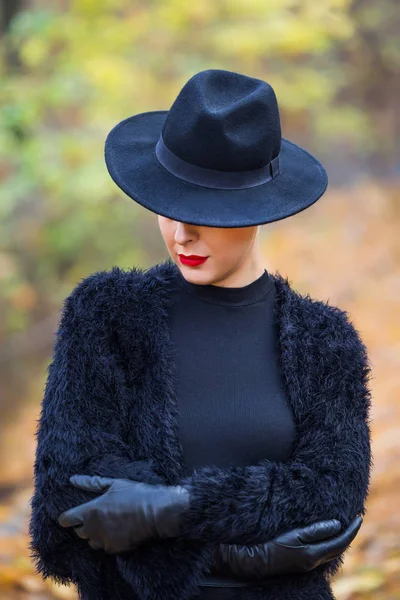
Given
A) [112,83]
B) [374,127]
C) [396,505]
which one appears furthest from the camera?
[374,127]

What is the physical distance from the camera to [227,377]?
172 cm

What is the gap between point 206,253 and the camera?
1678 millimetres

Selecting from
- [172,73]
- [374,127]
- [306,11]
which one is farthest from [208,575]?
[374,127]

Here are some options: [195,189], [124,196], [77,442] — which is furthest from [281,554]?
[124,196]

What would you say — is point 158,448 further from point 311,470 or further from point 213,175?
point 213,175

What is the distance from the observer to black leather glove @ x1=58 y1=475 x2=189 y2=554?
5.03 ft

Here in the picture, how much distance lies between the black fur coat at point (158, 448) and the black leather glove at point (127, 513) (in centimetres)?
3

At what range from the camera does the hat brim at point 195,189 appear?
1.59 m

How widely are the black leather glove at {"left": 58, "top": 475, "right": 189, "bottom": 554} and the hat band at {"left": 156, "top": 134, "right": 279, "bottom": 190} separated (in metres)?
0.61

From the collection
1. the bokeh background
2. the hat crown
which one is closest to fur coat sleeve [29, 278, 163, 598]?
the hat crown

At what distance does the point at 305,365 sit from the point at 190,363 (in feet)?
0.83

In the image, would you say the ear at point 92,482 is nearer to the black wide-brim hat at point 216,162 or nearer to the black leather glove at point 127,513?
the black leather glove at point 127,513

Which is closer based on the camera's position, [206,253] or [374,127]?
[206,253]

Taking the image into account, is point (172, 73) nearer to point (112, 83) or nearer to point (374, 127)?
point (112, 83)
